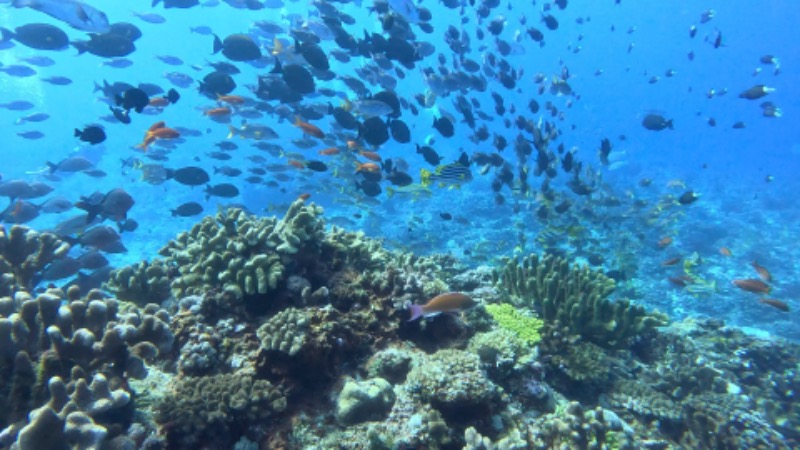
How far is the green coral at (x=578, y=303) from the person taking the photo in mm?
6422

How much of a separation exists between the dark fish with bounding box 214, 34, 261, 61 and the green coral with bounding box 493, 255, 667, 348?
8.10 metres

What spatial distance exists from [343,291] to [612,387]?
3987mm

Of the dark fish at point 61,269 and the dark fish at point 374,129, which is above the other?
the dark fish at point 374,129

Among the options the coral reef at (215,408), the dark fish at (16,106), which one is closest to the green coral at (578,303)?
the coral reef at (215,408)

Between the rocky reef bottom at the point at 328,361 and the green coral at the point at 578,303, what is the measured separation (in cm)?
3

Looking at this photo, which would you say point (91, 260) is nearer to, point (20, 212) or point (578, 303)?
point (20, 212)

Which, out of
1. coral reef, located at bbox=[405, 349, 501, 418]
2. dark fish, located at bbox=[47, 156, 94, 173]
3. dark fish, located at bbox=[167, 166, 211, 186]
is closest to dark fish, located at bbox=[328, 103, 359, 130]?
dark fish, located at bbox=[167, 166, 211, 186]

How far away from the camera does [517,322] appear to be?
5.83 m

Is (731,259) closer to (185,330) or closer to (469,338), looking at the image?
(469,338)

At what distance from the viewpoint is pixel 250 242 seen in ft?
16.2

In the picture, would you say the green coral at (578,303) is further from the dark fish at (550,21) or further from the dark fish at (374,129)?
the dark fish at (550,21)

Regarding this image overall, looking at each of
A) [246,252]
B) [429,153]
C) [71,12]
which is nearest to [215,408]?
[246,252]

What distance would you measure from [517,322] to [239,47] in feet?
30.2

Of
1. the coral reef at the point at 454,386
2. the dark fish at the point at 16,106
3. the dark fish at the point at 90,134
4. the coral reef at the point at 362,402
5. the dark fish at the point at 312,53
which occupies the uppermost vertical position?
the dark fish at the point at 312,53
